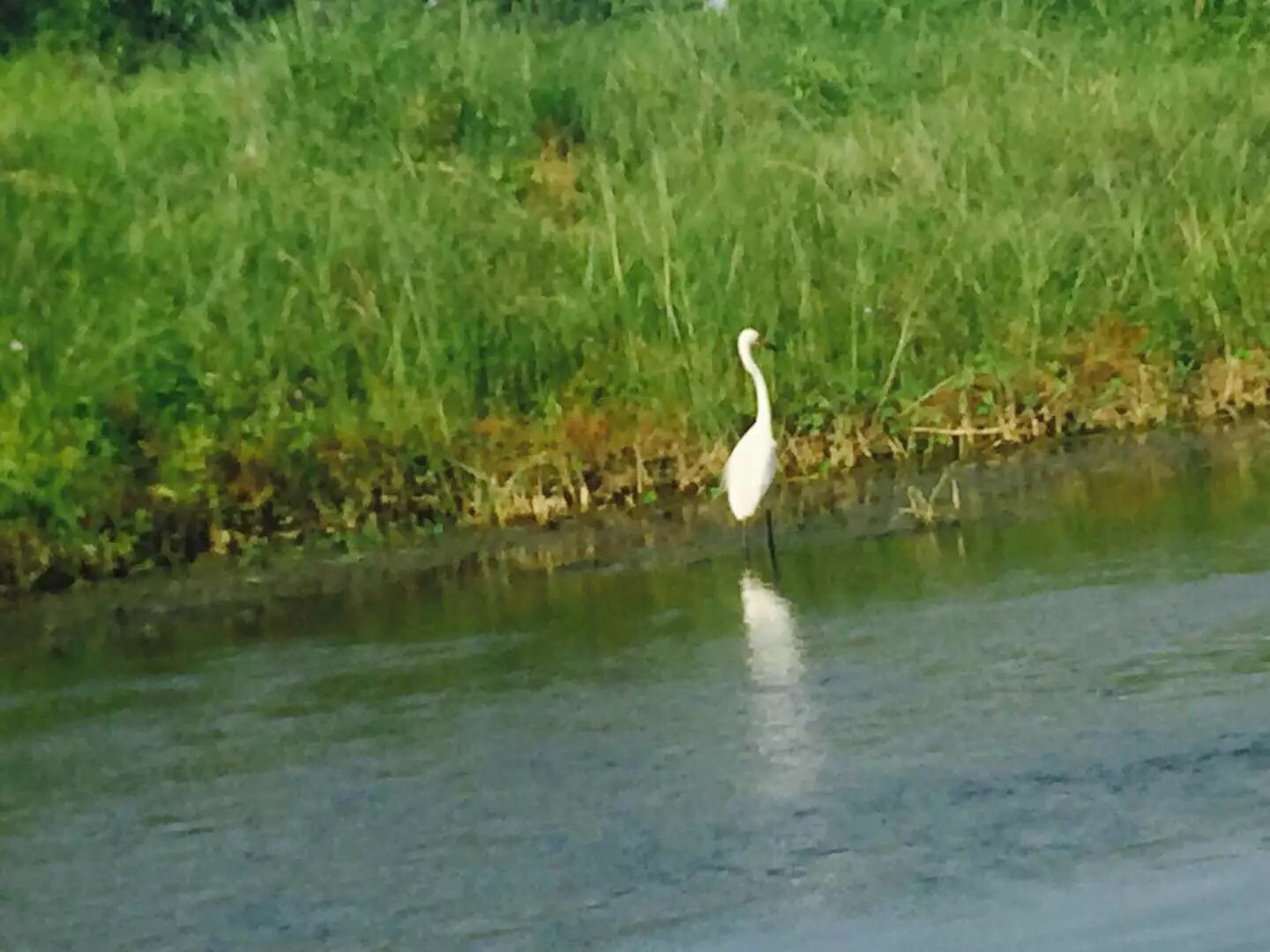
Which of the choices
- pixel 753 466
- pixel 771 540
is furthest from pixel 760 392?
pixel 771 540

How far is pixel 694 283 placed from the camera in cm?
1223

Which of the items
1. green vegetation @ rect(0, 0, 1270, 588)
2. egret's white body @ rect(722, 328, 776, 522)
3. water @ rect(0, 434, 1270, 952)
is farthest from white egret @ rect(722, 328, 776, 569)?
green vegetation @ rect(0, 0, 1270, 588)

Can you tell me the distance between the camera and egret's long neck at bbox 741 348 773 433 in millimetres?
10844

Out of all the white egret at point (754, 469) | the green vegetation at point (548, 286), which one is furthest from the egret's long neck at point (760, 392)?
the green vegetation at point (548, 286)

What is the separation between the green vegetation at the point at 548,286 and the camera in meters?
11.4

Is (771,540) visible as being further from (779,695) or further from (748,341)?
(779,695)

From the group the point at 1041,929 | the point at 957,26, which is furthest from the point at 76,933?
the point at 957,26

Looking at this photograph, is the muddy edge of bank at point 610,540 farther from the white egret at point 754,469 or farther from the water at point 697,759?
the water at point 697,759

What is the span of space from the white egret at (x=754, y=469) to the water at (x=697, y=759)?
0.27 m

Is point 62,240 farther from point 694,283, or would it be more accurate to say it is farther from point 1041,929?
point 1041,929

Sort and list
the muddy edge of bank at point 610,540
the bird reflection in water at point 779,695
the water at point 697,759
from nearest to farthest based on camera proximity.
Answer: the water at point 697,759 → the bird reflection in water at point 779,695 → the muddy edge of bank at point 610,540

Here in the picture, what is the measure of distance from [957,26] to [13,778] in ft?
39.8

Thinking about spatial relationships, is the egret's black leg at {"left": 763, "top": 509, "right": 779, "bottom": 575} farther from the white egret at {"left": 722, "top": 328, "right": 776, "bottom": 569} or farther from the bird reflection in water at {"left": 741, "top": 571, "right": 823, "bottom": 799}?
the bird reflection in water at {"left": 741, "top": 571, "right": 823, "bottom": 799}

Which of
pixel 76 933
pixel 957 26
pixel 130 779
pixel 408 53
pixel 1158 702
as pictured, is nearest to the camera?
pixel 76 933
